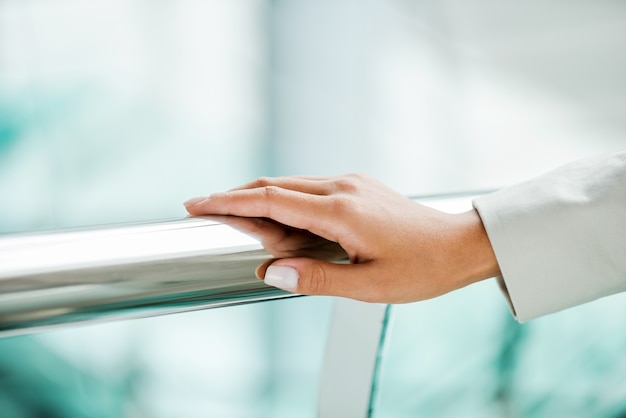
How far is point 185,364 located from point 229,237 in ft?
7.78

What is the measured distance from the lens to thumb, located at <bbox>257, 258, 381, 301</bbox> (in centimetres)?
45

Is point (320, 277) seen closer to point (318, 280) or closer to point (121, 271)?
point (318, 280)

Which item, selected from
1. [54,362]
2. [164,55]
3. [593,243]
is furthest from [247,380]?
[593,243]

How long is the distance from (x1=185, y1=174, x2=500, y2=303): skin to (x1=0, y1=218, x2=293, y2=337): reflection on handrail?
3 cm

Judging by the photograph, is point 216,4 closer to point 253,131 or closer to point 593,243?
point 253,131

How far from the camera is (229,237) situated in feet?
1.40

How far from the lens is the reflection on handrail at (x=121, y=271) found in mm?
364

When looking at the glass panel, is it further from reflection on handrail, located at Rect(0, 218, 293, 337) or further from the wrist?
reflection on handrail, located at Rect(0, 218, 293, 337)

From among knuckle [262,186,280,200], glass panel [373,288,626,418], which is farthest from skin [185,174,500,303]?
glass panel [373,288,626,418]

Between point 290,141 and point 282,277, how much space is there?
2.33 metres

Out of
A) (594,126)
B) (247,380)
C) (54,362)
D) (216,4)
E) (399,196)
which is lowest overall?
(247,380)

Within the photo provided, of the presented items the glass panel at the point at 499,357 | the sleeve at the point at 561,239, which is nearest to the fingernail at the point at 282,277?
the sleeve at the point at 561,239

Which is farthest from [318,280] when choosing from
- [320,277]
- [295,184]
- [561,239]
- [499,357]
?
[499,357]

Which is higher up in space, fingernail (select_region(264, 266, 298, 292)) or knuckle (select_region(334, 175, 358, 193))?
knuckle (select_region(334, 175, 358, 193))
